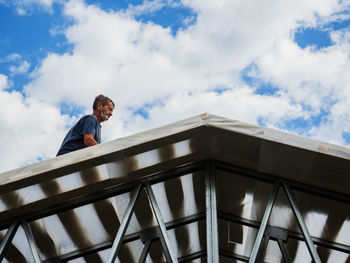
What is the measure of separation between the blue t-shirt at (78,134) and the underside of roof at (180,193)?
2.14 feet

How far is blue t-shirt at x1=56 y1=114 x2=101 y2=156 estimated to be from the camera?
17.8ft

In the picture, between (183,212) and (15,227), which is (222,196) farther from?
(15,227)

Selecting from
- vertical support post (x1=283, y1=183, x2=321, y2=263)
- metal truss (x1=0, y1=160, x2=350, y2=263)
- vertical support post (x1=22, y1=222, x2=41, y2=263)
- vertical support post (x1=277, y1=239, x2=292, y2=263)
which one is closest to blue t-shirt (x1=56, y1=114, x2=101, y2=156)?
metal truss (x1=0, y1=160, x2=350, y2=263)

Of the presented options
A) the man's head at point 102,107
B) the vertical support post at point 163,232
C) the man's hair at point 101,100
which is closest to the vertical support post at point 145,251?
the vertical support post at point 163,232

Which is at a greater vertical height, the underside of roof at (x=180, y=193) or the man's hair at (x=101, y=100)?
the man's hair at (x=101, y=100)

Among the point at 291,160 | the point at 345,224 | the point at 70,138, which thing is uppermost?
the point at 70,138

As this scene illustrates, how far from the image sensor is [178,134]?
451 centimetres

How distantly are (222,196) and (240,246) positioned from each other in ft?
7.10

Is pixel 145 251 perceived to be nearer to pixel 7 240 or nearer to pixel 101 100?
pixel 7 240

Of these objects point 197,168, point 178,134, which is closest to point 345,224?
point 197,168

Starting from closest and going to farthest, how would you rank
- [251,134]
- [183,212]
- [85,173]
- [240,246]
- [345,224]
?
[251,134], [85,173], [345,224], [183,212], [240,246]

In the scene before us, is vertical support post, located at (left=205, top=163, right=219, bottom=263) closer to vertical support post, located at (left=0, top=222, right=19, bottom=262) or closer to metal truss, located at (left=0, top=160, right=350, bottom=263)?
metal truss, located at (left=0, top=160, right=350, bottom=263)

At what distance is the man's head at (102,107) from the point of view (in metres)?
6.15

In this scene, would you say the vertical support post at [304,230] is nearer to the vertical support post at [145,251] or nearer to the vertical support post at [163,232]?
the vertical support post at [163,232]
